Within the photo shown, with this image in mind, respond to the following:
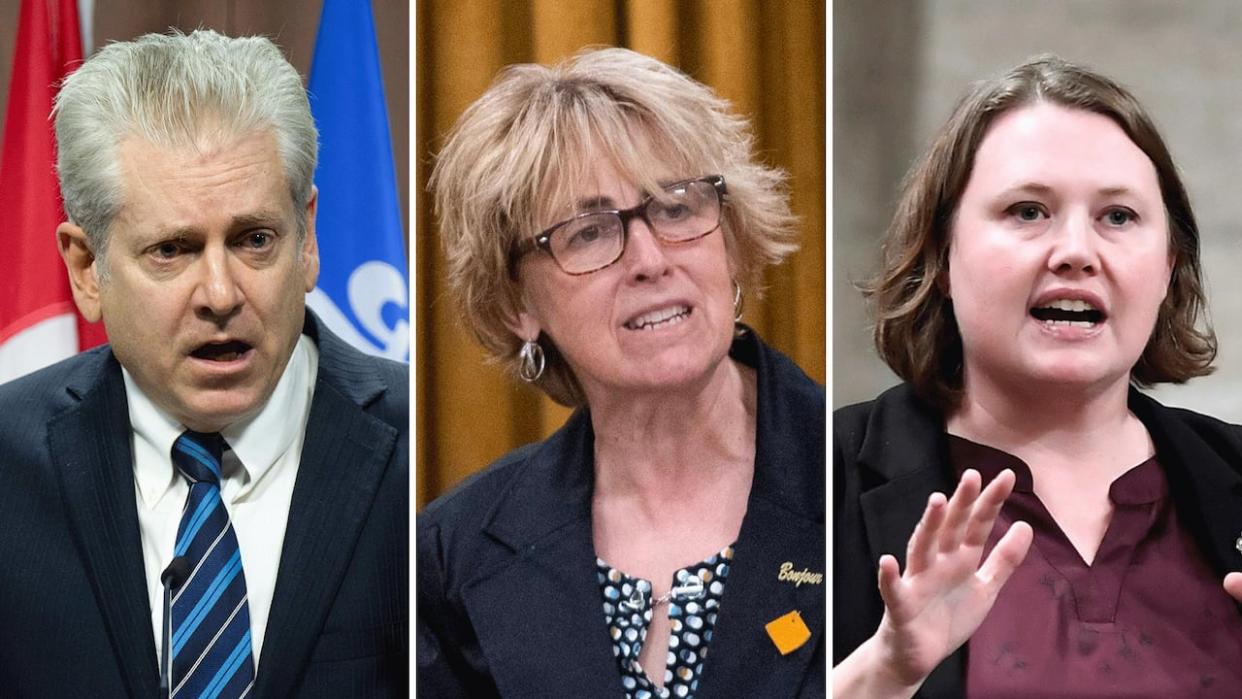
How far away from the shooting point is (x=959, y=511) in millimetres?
1963

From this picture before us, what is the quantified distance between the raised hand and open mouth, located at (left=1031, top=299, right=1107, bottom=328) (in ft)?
0.81

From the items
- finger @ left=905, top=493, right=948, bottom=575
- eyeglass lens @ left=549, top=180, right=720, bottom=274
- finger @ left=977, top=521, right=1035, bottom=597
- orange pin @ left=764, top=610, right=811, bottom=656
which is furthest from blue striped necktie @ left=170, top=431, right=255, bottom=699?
finger @ left=977, top=521, right=1035, bottom=597

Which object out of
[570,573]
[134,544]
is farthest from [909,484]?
[134,544]

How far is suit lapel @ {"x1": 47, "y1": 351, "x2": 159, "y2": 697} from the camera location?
2219 mm

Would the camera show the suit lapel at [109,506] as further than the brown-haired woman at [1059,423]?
Yes

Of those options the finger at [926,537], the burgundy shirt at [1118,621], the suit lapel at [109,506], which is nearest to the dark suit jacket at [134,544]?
the suit lapel at [109,506]

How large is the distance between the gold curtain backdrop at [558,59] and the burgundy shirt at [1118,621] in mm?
484

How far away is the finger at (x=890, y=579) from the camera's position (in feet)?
6.75

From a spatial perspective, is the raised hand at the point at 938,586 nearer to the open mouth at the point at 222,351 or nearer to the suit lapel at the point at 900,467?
the suit lapel at the point at 900,467

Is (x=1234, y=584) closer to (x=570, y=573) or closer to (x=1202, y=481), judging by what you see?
(x=1202, y=481)

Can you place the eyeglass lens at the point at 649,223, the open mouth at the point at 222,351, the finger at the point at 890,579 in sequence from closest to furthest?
the finger at the point at 890,579, the eyeglass lens at the point at 649,223, the open mouth at the point at 222,351

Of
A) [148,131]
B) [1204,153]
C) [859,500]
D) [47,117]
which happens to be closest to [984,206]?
[1204,153]

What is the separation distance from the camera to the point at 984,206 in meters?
2.11

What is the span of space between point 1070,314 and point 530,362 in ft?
2.74
